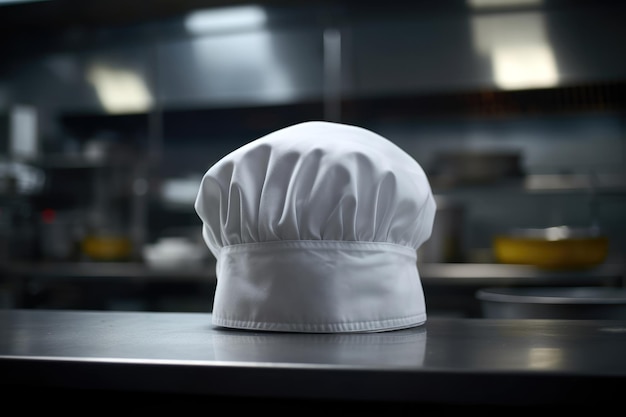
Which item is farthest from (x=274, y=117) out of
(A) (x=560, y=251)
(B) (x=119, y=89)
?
(A) (x=560, y=251)

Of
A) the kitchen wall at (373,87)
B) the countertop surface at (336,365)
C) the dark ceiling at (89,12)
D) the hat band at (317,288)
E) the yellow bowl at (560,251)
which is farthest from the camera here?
the dark ceiling at (89,12)

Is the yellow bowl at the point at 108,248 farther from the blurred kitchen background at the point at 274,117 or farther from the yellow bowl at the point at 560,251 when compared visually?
the yellow bowl at the point at 560,251

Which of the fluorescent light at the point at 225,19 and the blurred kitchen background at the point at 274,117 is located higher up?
the fluorescent light at the point at 225,19

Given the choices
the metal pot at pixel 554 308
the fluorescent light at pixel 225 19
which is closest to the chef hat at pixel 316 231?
Result: the metal pot at pixel 554 308

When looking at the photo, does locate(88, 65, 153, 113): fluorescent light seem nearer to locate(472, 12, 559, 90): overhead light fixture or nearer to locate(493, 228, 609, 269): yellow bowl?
locate(472, 12, 559, 90): overhead light fixture

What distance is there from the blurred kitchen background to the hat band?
78.7 inches

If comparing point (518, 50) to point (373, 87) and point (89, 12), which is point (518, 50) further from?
point (89, 12)

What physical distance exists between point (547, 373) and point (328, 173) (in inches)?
10.3

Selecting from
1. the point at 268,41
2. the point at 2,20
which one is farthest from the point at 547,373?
the point at 2,20

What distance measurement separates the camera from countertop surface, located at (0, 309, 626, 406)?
409mm

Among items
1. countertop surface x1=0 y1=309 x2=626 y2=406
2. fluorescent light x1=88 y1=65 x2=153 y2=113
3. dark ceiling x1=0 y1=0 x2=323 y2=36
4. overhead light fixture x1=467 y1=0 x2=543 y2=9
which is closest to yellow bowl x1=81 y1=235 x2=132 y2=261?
fluorescent light x1=88 y1=65 x2=153 y2=113

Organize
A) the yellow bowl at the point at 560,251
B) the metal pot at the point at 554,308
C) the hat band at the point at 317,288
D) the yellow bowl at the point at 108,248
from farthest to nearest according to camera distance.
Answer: the yellow bowl at the point at 108,248
the yellow bowl at the point at 560,251
the metal pot at the point at 554,308
the hat band at the point at 317,288

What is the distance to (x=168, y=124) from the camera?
11.2 feet

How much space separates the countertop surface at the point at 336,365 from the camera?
41 cm
